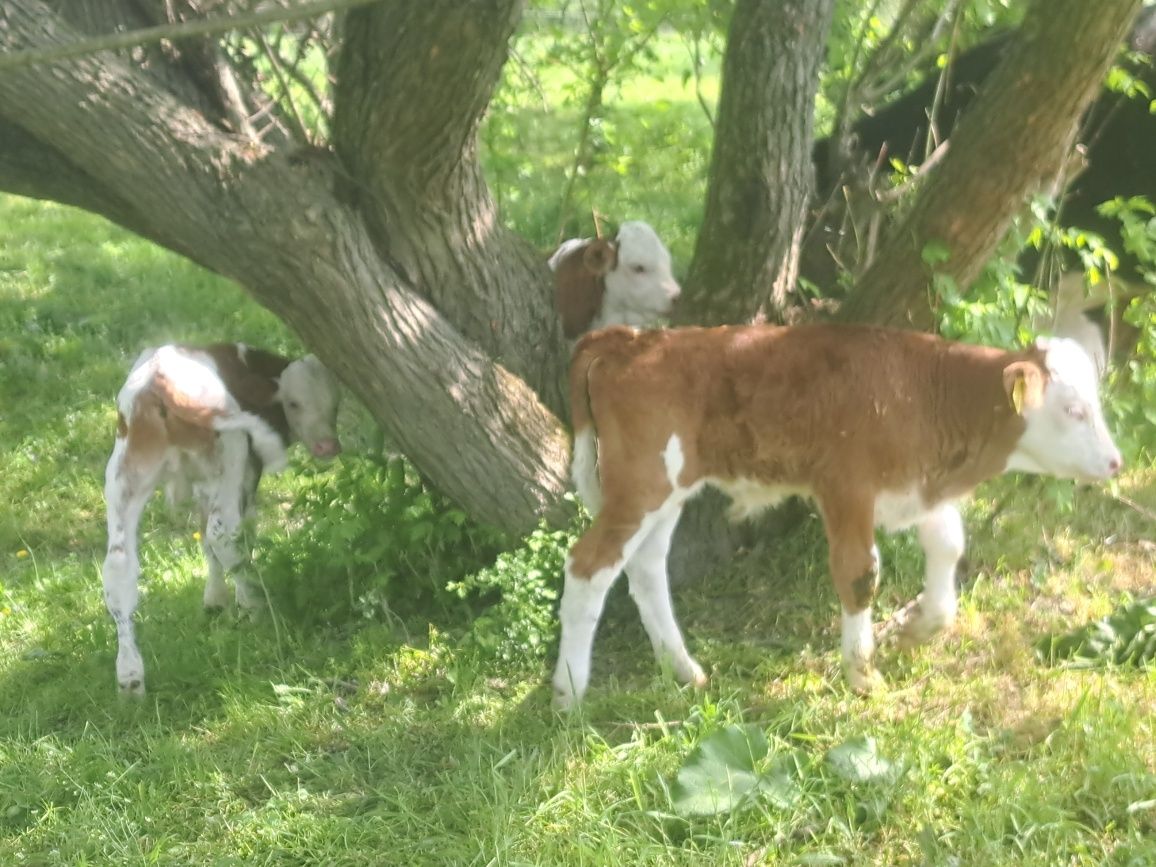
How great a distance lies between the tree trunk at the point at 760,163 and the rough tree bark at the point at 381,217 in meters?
0.78

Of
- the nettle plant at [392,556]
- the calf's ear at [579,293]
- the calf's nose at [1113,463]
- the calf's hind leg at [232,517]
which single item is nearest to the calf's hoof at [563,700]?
the nettle plant at [392,556]

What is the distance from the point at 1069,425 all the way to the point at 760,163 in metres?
1.61

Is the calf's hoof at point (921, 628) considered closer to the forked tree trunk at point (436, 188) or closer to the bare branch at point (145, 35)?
the forked tree trunk at point (436, 188)

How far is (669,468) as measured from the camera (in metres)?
4.03

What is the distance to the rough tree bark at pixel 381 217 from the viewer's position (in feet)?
12.6

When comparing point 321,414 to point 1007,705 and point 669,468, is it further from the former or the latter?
point 1007,705

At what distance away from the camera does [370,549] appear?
16.1 feet

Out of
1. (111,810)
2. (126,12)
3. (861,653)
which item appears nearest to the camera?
(111,810)

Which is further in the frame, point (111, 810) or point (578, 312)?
point (578, 312)

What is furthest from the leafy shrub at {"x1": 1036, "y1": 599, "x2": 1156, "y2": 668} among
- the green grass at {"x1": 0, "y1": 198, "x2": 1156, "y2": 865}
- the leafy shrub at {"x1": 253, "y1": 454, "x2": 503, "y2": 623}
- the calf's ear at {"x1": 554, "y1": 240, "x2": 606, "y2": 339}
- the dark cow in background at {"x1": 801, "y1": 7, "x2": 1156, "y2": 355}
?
the calf's ear at {"x1": 554, "y1": 240, "x2": 606, "y2": 339}

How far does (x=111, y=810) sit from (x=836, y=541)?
256 cm

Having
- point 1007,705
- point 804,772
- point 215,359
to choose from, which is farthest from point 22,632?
point 1007,705

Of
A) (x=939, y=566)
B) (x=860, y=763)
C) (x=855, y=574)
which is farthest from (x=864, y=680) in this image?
(x=860, y=763)

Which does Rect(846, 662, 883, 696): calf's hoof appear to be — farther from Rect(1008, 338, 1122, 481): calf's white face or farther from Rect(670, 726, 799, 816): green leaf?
Rect(1008, 338, 1122, 481): calf's white face
